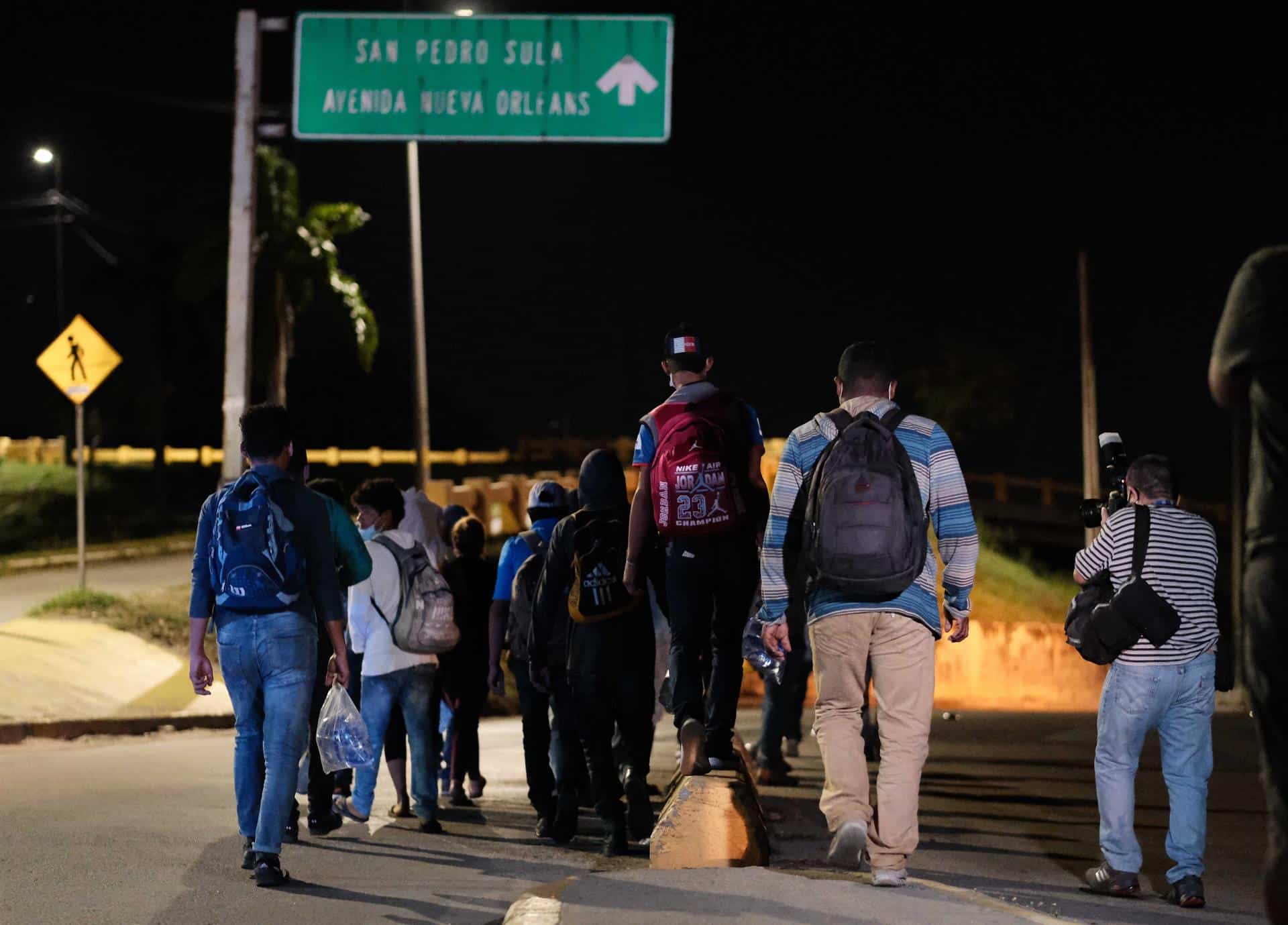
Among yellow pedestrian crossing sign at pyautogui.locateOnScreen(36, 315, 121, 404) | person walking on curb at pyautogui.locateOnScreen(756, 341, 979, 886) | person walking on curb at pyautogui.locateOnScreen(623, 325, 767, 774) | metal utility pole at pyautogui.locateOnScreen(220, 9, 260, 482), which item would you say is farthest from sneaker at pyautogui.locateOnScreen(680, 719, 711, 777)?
yellow pedestrian crossing sign at pyautogui.locateOnScreen(36, 315, 121, 404)

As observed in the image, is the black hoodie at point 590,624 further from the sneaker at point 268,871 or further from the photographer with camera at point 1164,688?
the photographer with camera at point 1164,688

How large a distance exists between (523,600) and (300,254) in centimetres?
2515

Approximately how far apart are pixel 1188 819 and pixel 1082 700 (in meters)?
22.2

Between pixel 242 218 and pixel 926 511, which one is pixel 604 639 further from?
pixel 242 218

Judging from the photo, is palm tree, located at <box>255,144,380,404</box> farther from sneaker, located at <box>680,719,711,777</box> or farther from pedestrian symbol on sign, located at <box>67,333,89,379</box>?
sneaker, located at <box>680,719,711,777</box>

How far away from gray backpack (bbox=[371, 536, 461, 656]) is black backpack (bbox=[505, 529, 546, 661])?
34 cm

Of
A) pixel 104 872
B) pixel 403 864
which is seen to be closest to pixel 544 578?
pixel 403 864

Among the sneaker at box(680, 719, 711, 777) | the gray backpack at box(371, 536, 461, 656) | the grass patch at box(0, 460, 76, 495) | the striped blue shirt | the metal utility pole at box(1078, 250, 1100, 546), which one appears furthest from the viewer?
the grass patch at box(0, 460, 76, 495)

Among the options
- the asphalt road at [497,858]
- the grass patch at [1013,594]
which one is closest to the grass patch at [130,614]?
the asphalt road at [497,858]

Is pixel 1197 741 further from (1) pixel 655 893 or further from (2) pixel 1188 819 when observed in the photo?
(1) pixel 655 893

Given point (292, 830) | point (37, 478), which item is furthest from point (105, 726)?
point (37, 478)

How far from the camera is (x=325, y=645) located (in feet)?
30.4

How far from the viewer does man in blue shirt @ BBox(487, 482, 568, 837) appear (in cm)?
952

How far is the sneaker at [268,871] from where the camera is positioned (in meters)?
→ 7.37
